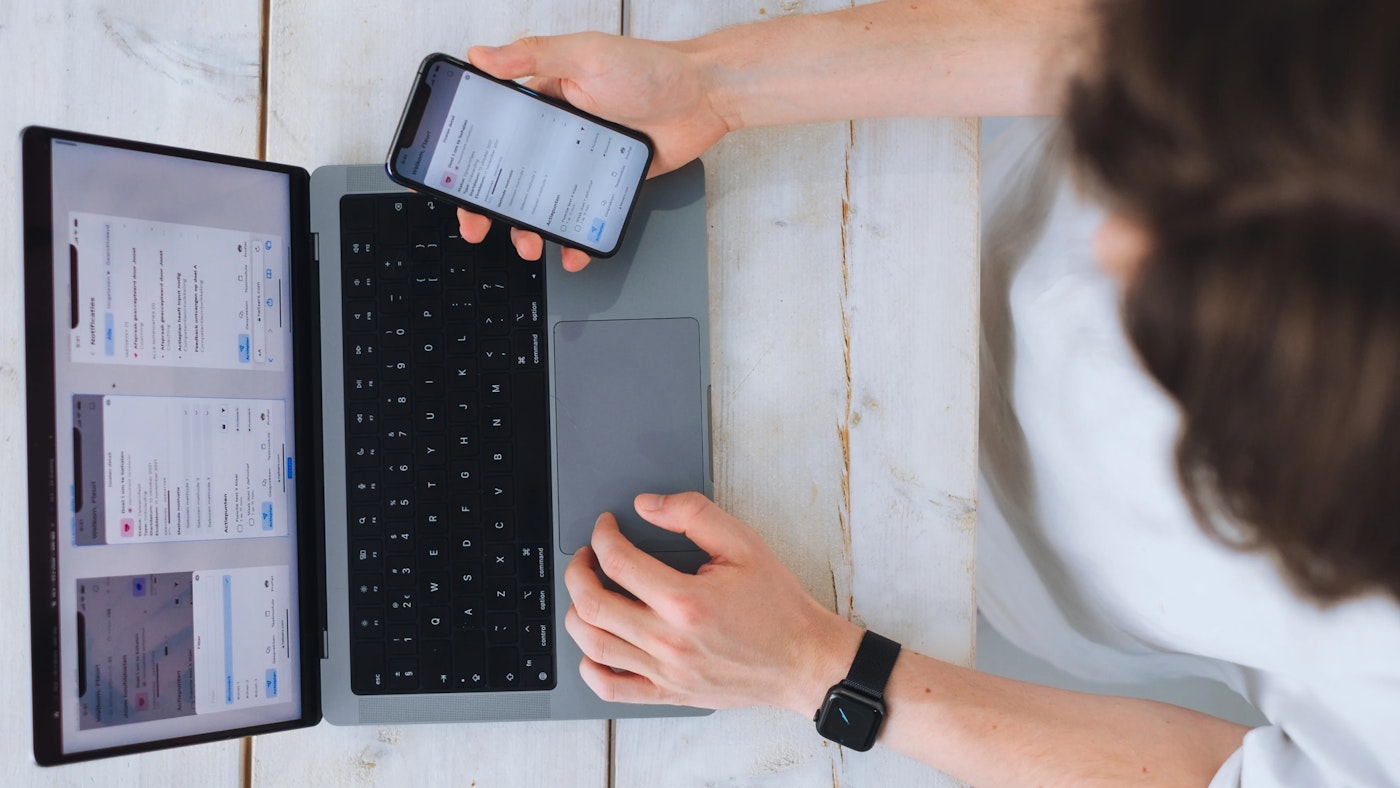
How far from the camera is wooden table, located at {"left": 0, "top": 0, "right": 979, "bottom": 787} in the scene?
0.67m

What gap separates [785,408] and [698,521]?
133 millimetres

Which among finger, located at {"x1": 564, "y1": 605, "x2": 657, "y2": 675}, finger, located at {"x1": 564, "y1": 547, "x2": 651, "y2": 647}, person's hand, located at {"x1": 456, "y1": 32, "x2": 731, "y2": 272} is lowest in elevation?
finger, located at {"x1": 564, "y1": 605, "x2": 657, "y2": 675}

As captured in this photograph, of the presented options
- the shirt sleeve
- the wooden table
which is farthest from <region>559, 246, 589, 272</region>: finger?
the shirt sleeve

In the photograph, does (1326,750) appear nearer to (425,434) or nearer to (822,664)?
(822,664)

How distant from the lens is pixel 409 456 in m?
0.65

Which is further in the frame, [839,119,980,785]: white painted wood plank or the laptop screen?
[839,119,980,785]: white painted wood plank

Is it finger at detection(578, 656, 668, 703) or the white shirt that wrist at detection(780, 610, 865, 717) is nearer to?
finger at detection(578, 656, 668, 703)

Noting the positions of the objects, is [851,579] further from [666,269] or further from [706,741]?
[666,269]

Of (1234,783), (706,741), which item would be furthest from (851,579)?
(1234,783)

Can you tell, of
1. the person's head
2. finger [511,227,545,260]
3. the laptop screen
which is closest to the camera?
the person's head

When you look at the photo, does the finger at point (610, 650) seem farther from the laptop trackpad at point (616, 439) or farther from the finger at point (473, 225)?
the finger at point (473, 225)

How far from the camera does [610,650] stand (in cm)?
61

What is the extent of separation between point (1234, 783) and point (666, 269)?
0.57m

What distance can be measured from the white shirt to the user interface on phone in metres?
0.36
